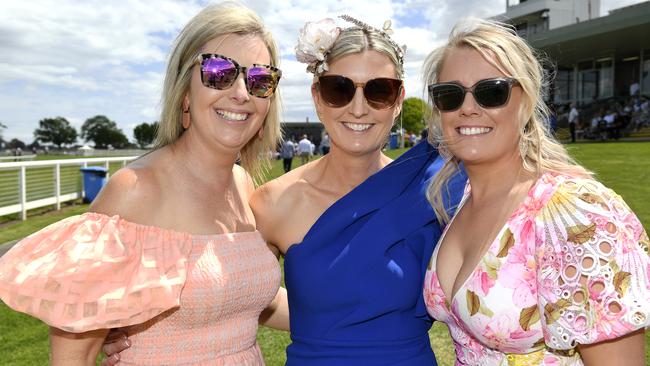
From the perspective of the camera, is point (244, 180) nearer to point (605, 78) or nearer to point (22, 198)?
point (22, 198)

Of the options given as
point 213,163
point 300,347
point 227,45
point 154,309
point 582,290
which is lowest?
point 300,347

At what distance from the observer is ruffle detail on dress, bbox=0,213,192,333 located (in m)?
1.88

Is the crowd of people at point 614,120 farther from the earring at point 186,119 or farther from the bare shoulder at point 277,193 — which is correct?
the earring at point 186,119

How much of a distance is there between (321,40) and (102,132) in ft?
502

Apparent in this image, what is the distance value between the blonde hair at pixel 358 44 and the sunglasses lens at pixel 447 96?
0.57 metres

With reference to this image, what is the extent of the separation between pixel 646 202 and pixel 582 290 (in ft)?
31.5

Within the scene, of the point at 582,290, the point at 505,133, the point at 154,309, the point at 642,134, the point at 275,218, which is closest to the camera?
the point at 582,290

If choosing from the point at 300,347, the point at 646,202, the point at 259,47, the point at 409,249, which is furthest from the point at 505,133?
the point at 646,202

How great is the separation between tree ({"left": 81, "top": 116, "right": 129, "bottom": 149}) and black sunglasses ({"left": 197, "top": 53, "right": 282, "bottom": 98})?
144516 mm

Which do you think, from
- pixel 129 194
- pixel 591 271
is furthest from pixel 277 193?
pixel 591 271

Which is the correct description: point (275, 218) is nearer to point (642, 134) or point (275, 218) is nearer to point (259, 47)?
point (259, 47)

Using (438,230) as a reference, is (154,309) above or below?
below

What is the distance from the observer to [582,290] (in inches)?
65.4

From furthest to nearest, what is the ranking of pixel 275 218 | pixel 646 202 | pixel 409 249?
pixel 646 202
pixel 275 218
pixel 409 249
